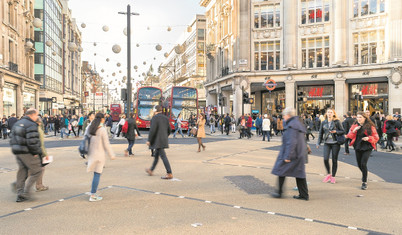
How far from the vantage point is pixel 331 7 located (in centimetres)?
3238

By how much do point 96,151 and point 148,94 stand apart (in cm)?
2363

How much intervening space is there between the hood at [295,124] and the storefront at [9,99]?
31.0 m

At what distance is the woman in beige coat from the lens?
6243mm

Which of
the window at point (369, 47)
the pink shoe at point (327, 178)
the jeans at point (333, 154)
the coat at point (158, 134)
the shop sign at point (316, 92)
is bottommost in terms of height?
the pink shoe at point (327, 178)

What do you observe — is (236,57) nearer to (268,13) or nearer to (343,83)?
(268,13)

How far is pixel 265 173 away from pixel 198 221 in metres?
4.56

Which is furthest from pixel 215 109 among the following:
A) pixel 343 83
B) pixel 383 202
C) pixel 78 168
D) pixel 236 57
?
pixel 383 202

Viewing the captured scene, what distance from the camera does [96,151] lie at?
631cm

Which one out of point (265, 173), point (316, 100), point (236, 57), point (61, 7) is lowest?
point (265, 173)

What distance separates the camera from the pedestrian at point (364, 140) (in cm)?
742

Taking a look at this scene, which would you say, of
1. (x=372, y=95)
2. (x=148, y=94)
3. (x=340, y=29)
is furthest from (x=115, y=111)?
(x=372, y=95)

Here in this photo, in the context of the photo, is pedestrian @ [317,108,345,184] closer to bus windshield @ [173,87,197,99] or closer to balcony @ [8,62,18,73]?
bus windshield @ [173,87,197,99]

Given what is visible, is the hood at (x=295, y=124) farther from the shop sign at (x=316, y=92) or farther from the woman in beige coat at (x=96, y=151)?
the shop sign at (x=316, y=92)

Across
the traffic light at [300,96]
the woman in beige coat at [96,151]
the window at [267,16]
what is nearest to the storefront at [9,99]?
the window at [267,16]
